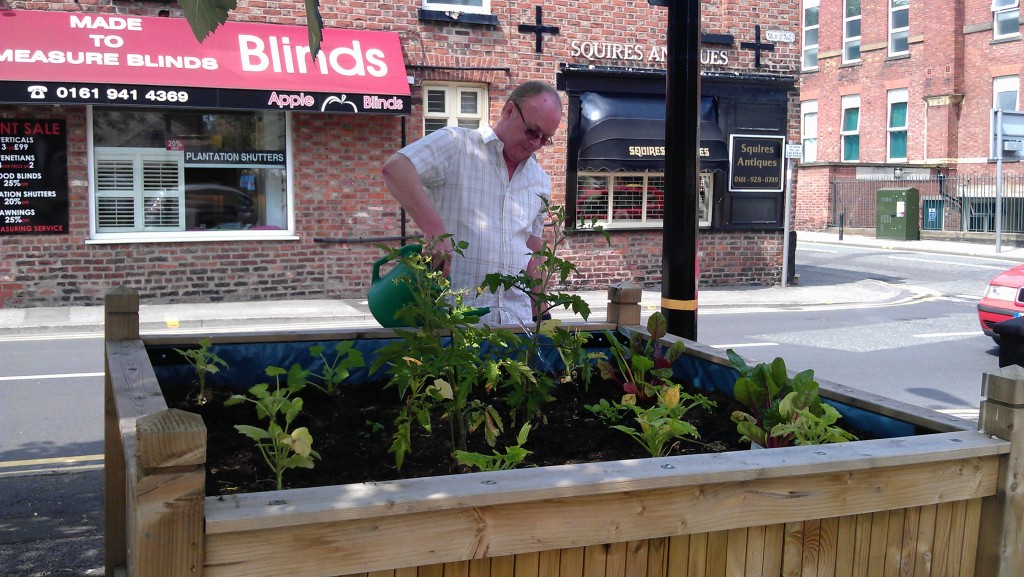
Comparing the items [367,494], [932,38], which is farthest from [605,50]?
[932,38]

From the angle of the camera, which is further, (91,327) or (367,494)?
(91,327)

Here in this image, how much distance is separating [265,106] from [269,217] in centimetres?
187

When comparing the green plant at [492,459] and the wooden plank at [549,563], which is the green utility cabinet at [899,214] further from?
the wooden plank at [549,563]

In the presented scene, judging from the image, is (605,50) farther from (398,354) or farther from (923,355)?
(398,354)

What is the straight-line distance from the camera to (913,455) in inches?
86.7

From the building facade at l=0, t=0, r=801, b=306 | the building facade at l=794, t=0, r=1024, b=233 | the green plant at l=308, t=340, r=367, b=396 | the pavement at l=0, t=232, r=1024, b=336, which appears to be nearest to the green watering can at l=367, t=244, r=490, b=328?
the green plant at l=308, t=340, r=367, b=396

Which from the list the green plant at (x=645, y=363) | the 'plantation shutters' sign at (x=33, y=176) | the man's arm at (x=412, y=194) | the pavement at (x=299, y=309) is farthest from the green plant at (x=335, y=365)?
the 'plantation shutters' sign at (x=33, y=176)

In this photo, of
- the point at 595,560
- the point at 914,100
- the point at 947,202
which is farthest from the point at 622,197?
the point at 914,100

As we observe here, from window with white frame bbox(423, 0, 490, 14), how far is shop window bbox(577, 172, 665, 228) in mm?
3087

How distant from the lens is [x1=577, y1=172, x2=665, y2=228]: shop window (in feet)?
52.4

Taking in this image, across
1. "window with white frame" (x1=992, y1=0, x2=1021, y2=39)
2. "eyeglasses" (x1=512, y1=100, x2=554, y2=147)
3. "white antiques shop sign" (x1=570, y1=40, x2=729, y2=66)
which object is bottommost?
"eyeglasses" (x1=512, y1=100, x2=554, y2=147)

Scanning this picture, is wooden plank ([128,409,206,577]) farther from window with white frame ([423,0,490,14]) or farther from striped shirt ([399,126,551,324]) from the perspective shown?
window with white frame ([423,0,490,14])

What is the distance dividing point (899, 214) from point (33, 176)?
24.7m

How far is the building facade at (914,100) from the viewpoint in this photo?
29.3 meters
